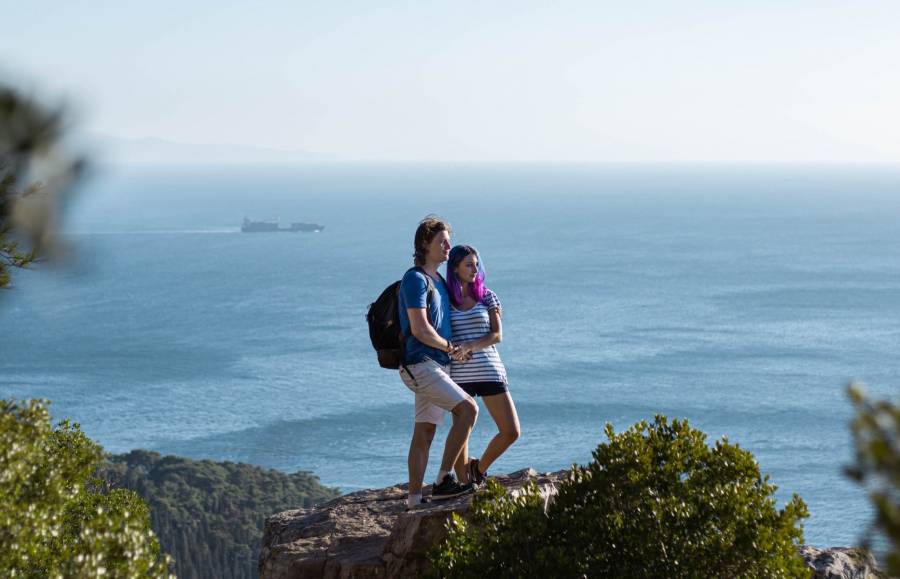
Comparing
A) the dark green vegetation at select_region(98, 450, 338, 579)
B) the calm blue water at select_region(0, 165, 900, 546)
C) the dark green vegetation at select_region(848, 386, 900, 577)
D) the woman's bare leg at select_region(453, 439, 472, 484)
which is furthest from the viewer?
the calm blue water at select_region(0, 165, 900, 546)

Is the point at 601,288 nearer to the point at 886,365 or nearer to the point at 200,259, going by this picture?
the point at 886,365

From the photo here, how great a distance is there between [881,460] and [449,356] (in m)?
5.76

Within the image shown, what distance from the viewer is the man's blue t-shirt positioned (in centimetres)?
783

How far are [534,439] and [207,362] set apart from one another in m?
32.5

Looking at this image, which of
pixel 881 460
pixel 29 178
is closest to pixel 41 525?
pixel 29 178

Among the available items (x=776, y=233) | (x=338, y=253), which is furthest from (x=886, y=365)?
(x=776, y=233)

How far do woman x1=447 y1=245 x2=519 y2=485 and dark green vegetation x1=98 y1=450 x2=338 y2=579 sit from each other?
47.7m

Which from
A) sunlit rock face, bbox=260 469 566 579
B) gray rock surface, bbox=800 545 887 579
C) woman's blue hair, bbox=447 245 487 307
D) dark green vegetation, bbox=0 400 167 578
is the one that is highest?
woman's blue hair, bbox=447 245 487 307

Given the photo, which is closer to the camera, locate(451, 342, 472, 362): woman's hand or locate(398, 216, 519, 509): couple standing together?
locate(398, 216, 519, 509): couple standing together

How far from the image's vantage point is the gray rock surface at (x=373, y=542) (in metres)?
7.99

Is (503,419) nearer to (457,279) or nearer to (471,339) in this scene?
(471,339)

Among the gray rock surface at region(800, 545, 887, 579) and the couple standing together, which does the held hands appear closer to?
the couple standing together

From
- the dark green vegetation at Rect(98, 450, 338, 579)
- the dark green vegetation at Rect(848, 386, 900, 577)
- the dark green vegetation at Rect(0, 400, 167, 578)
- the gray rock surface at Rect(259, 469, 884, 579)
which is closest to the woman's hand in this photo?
the gray rock surface at Rect(259, 469, 884, 579)

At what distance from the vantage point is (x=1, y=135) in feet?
23.6
